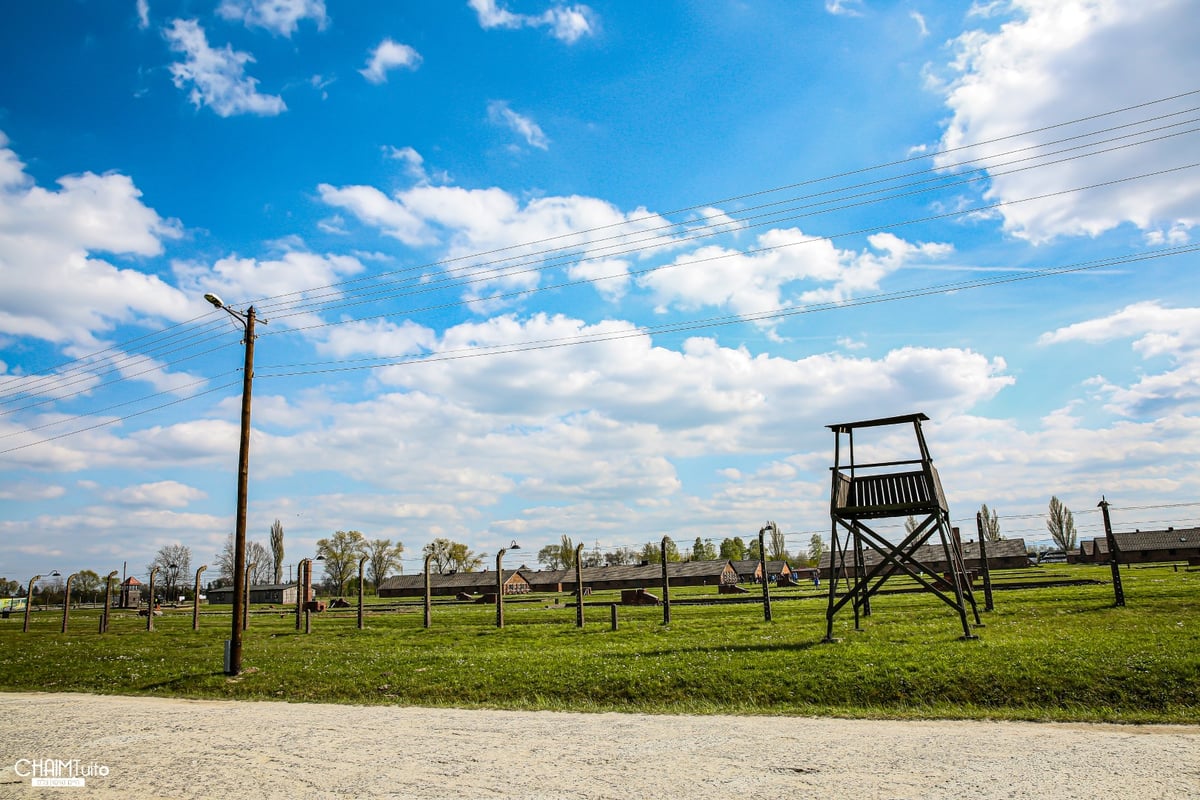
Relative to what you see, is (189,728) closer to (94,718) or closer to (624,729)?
(94,718)

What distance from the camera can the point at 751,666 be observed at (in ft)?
51.7

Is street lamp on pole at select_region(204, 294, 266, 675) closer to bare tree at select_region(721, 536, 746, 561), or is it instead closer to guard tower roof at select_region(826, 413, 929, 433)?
guard tower roof at select_region(826, 413, 929, 433)

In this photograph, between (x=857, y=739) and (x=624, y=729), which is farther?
(x=624, y=729)

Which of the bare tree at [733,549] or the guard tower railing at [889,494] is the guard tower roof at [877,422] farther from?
the bare tree at [733,549]

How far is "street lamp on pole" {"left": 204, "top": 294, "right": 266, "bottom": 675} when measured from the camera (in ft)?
67.4

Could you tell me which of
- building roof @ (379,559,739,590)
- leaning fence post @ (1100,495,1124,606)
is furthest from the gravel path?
building roof @ (379,559,739,590)

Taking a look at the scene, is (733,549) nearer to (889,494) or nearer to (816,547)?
(816,547)

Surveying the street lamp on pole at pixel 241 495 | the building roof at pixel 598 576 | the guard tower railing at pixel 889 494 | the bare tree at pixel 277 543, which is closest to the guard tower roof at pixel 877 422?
the guard tower railing at pixel 889 494

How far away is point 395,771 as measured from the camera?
1023 centimetres

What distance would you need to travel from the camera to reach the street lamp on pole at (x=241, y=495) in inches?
808

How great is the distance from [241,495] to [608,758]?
54.8 feet

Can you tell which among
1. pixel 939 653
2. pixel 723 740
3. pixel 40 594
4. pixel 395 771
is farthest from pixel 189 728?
pixel 40 594

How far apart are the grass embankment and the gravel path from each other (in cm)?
132

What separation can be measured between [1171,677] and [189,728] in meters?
18.4
